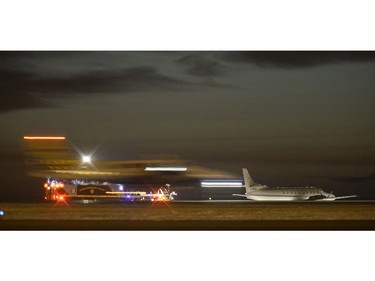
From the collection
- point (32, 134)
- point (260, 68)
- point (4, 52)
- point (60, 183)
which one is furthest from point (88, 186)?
point (260, 68)

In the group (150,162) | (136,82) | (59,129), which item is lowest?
(150,162)

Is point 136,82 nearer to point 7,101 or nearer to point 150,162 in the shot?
point 150,162

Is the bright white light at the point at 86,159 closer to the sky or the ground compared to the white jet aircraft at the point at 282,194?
closer to the sky

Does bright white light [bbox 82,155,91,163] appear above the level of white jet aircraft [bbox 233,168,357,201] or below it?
above

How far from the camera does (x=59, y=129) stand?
10391mm

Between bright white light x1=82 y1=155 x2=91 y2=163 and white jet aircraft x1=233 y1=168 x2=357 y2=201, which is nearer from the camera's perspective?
bright white light x1=82 y1=155 x2=91 y2=163

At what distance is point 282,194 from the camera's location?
19.4 metres

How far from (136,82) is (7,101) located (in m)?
2.33

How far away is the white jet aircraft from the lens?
11430 mm

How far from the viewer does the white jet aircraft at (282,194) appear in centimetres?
1143

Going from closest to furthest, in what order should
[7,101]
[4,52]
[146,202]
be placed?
[4,52]
[7,101]
[146,202]

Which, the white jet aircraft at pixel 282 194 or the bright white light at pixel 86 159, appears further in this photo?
the white jet aircraft at pixel 282 194

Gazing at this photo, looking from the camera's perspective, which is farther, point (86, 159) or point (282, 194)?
point (282, 194)

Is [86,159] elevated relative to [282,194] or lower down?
elevated
